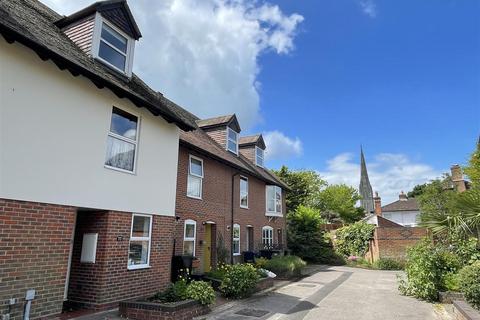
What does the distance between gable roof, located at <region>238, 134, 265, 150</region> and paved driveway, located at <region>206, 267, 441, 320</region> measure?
1084 cm

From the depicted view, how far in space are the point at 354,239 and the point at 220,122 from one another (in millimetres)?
15674

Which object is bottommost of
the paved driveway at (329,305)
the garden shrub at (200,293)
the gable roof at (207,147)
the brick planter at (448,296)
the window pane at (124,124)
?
the paved driveway at (329,305)

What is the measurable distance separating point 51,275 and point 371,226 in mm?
23493

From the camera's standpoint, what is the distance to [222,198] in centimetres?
1582

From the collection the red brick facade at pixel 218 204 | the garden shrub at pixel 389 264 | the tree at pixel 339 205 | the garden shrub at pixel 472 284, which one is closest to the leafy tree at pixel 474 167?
the garden shrub at pixel 389 264

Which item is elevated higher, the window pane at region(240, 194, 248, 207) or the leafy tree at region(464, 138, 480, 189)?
the leafy tree at region(464, 138, 480, 189)

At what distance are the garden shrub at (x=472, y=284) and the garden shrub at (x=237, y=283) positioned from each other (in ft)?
20.7

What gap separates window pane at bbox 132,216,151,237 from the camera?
9258mm

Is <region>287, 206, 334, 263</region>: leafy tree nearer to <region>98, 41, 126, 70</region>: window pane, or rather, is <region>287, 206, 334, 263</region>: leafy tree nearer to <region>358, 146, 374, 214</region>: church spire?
<region>98, 41, 126, 70</region>: window pane

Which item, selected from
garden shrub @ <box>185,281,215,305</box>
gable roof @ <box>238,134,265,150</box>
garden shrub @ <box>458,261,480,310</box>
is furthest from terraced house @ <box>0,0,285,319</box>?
gable roof @ <box>238,134,265,150</box>

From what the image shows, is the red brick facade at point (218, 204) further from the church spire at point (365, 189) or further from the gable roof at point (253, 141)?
the church spire at point (365, 189)

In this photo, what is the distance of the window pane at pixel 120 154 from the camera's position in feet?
28.3

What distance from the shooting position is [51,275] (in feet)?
22.6

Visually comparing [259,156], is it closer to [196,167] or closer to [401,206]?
[196,167]
